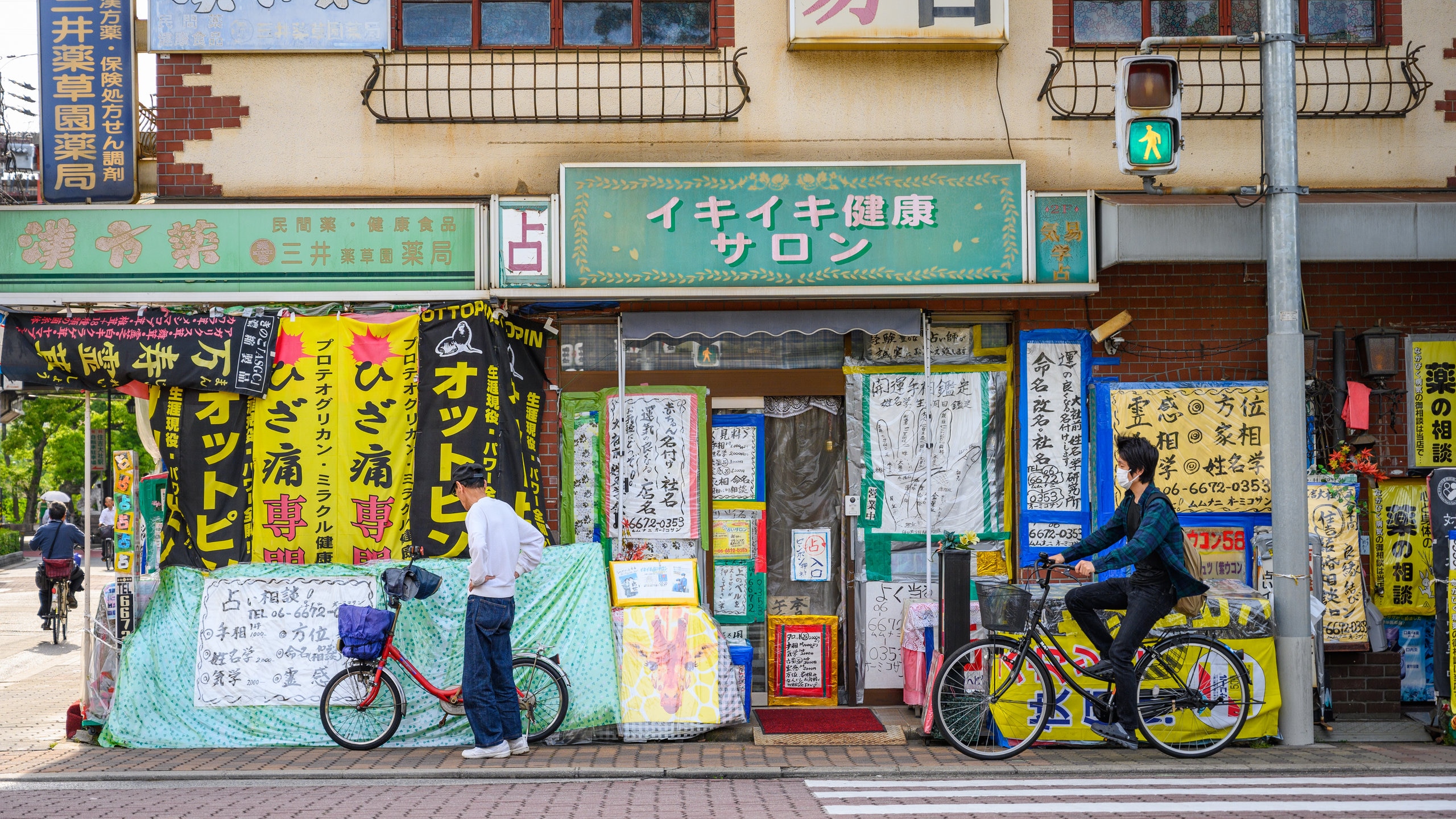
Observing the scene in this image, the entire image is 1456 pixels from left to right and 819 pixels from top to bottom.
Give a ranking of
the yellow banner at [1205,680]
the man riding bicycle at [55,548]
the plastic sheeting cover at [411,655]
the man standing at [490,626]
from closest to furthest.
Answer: the man standing at [490,626], the yellow banner at [1205,680], the plastic sheeting cover at [411,655], the man riding bicycle at [55,548]

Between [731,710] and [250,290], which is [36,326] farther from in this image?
[731,710]

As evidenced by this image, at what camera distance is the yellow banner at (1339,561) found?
365 inches

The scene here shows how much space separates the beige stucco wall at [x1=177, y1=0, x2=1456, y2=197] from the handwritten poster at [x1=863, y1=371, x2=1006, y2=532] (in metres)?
1.96

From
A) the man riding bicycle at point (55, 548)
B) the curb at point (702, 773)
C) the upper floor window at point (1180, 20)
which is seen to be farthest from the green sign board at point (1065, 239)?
the man riding bicycle at point (55, 548)

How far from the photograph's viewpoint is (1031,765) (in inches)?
305

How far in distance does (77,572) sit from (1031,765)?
44.9ft

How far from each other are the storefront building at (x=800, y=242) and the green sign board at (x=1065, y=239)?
3 centimetres

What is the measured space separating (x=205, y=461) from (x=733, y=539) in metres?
4.39

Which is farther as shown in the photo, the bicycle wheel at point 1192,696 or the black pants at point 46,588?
the black pants at point 46,588

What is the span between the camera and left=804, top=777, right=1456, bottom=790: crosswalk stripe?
23.7 feet

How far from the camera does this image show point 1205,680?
808 cm

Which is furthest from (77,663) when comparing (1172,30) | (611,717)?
(1172,30)

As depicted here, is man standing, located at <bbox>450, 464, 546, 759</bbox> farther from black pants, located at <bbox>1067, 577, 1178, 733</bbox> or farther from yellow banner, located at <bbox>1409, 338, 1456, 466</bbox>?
yellow banner, located at <bbox>1409, 338, 1456, 466</bbox>

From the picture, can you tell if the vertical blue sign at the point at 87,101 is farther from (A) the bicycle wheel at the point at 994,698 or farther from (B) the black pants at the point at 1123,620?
(B) the black pants at the point at 1123,620
